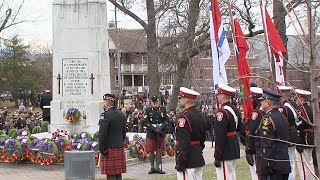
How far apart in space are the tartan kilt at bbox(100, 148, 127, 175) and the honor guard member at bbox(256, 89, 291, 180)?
311 centimetres

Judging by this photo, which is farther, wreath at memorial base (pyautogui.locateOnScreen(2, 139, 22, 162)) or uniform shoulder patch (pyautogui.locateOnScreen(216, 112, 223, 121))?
wreath at memorial base (pyautogui.locateOnScreen(2, 139, 22, 162))

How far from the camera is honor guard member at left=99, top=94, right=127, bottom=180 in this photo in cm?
908

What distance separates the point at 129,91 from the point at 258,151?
60.8 metres

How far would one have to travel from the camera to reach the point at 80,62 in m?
14.2

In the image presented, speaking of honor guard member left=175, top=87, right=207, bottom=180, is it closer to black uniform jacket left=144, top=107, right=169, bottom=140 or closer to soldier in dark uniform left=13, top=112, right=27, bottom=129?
black uniform jacket left=144, top=107, right=169, bottom=140

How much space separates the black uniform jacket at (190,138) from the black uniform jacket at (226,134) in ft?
0.81

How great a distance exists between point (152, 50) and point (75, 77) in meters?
13.3

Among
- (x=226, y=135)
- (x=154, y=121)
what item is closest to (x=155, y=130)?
(x=154, y=121)

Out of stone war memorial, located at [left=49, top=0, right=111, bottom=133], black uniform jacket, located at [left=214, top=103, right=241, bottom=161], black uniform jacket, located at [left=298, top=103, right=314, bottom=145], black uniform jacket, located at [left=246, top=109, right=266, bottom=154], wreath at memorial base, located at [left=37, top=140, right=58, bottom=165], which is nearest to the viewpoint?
black uniform jacket, located at [left=214, top=103, right=241, bottom=161]

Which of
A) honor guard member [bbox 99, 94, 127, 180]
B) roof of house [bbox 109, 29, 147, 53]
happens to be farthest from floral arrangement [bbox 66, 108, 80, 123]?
roof of house [bbox 109, 29, 147, 53]

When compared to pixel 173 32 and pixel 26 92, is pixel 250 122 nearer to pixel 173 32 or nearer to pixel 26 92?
pixel 173 32

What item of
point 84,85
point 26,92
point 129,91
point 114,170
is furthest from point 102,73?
point 129,91

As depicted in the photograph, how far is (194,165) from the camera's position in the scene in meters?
7.59

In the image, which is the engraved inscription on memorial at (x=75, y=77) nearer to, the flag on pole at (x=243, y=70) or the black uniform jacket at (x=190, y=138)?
the flag on pole at (x=243, y=70)
